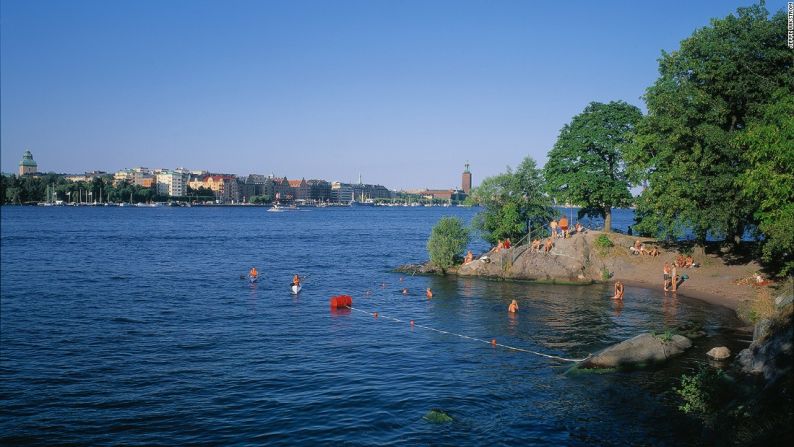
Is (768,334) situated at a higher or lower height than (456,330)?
higher

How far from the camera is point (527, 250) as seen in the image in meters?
60.1

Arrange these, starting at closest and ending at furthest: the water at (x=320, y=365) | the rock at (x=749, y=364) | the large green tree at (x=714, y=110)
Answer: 1. the water at (x=320, y=365)
2. the rock at (x=749, y=364)
3. the large green tree at (x=714, y=110)

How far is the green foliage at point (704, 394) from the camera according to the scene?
2161 cm

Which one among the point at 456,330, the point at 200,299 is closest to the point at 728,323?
the point at 456,330

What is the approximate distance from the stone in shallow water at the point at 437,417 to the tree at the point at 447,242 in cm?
4090

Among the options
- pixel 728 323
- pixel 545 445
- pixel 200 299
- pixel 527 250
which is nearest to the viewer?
pixel 545 445

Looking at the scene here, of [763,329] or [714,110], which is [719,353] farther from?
[714,110]

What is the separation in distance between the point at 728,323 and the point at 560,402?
18540 millimetres

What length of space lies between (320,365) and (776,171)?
28107mm

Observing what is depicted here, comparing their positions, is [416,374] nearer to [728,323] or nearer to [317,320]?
[317,320]

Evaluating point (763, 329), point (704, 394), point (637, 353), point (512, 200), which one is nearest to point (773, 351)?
point (704, 394)

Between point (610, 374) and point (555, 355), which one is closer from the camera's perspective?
point (610, 374)

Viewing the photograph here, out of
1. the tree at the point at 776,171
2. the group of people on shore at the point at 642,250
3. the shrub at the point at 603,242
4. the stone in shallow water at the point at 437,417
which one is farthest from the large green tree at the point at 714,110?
the stone in shallow water at the point at 437,417

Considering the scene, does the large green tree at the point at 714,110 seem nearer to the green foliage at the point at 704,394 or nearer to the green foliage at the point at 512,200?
the green foliage at the point at 512,200
